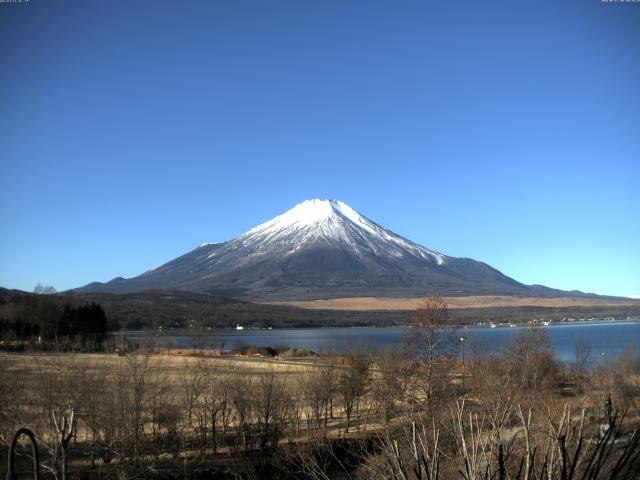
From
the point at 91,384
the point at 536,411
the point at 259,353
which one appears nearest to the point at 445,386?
the point at 536,411

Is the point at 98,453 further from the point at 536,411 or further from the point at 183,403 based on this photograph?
the point at 536,411

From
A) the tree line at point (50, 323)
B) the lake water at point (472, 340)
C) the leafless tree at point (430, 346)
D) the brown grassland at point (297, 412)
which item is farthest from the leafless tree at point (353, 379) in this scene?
the tree line at point (50, 323)

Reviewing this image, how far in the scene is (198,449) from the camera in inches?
1045

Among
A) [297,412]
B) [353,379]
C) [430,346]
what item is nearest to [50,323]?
[353,379]

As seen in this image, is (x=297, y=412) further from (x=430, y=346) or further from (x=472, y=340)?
(x=472, y=340)

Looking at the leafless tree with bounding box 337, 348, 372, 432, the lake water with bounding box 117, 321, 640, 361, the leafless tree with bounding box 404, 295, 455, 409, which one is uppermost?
the leafless tree with bounding box 404, 295, 455, 409

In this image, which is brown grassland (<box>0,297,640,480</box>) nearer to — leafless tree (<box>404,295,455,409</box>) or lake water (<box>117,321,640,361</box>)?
leafless tree (<box>404,295,455,409</box>)

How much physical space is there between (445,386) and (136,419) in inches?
585

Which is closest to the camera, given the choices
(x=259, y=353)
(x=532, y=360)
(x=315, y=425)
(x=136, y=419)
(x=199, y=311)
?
(x=136, y=419)

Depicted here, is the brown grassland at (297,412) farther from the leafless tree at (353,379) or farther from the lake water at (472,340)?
the lake water at (472,340)

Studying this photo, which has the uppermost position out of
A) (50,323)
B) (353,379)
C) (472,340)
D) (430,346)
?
(430,346)

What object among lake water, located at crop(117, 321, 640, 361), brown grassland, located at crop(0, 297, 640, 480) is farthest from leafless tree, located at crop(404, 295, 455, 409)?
lake water, located at crop(117, 321, 640, 361)

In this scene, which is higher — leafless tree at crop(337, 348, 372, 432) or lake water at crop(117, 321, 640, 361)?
leafless tree at crop(337, 348, 372, 432)

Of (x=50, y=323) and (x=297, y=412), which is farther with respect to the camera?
(x=50, y=323)
